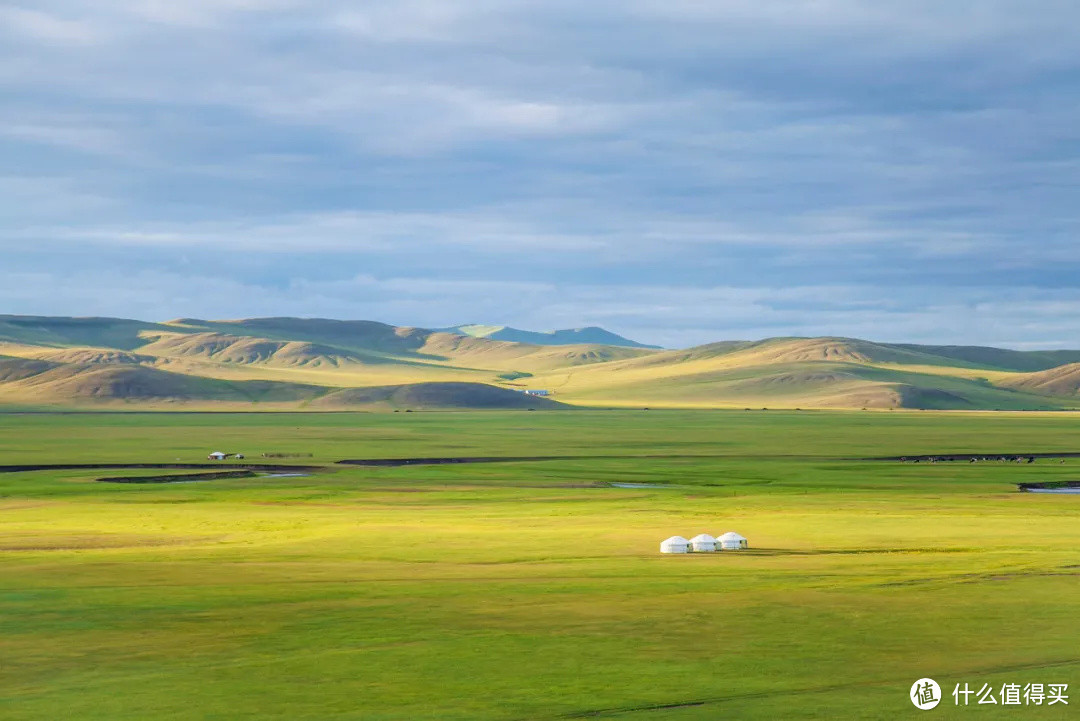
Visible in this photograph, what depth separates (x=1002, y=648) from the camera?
90.4 feet

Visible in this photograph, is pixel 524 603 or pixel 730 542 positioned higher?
pixel 730 542

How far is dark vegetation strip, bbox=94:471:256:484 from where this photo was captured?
279 ft

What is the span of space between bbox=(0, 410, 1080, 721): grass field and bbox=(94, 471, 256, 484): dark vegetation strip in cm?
830

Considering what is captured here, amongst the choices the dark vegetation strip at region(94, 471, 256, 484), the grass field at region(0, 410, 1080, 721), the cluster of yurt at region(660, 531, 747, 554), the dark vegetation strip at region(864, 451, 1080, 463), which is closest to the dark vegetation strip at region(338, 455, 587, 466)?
the dark vegetation strip at region(94, 471, 256, 484)

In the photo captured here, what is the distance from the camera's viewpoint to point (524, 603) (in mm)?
34156

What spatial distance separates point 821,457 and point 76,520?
68.3m

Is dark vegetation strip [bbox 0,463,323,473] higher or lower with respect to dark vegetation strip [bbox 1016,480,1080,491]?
lower

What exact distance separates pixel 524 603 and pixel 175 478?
2338 inches

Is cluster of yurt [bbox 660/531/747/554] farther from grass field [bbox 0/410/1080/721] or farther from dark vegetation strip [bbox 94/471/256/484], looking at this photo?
dark vegetation strip [bbox 94/471/256/484]

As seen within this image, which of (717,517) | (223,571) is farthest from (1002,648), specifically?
(717,517)

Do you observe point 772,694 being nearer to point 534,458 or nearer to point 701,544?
point 701,544

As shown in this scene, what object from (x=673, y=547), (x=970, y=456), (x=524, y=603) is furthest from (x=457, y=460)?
(x=524, y=603)

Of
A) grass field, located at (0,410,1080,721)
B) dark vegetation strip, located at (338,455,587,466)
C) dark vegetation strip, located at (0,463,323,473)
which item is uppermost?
grass field, located at (0,410,1080,721)

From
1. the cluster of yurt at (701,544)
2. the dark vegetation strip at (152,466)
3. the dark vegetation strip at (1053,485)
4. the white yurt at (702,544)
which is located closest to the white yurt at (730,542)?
the cluster of yurt at (701,544)
